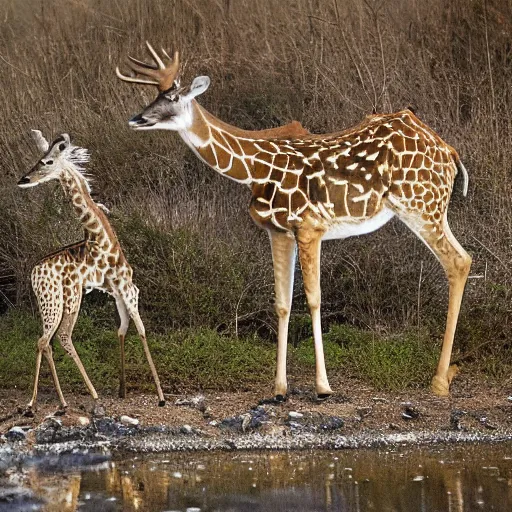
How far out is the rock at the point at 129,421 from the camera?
8203 mm

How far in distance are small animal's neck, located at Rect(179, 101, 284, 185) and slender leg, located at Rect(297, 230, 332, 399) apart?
0.59 m

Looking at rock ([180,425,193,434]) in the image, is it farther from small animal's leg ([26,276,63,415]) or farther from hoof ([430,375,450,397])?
hoof ([430,375,450,397])

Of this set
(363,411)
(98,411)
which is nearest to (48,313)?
(98,411)

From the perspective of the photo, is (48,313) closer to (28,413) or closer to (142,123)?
(28,413)

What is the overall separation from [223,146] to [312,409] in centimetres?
191

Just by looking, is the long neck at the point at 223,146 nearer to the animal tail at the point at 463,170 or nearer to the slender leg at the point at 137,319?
the slender leg at the point at 137,319

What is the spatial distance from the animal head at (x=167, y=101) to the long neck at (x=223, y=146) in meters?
0.09

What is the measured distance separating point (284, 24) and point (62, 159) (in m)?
6.06

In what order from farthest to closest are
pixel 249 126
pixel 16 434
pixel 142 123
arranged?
pixel 249 126
pixel 142 123
pixel 16 434

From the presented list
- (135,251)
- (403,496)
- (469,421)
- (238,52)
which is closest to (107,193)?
(135,251)

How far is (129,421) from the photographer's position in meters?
8.23

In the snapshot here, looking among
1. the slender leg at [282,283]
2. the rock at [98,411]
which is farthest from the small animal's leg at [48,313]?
the slender leg at [282,283]

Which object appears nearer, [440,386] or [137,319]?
[137,319]

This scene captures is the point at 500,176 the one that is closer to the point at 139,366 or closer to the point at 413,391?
the point at 413,391
